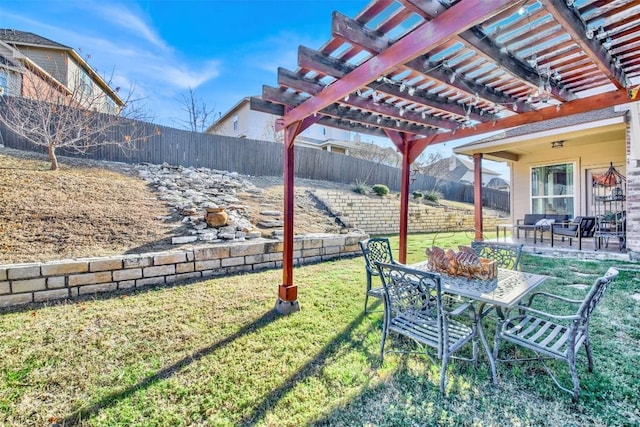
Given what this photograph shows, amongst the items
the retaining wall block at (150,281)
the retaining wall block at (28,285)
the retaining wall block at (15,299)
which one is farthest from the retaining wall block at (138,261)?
the retaining wall block at (15,299)

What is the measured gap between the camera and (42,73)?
7926 mm

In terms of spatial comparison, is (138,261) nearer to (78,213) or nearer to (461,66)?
(78,213)

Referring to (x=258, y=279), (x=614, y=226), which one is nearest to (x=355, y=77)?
(x=258, y=279)

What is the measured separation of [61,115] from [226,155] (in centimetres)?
488

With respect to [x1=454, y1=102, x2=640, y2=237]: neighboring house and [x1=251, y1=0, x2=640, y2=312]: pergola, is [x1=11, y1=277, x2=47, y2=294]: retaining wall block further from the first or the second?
[x1=454, y1=102, x2=640, y2=237]: neighboring house

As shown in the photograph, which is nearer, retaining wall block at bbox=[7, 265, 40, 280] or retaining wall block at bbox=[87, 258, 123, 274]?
retaining wall block at bbox=[7, 265, 40, 280]

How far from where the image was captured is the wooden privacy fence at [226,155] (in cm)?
883

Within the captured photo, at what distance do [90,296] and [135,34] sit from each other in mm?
7444

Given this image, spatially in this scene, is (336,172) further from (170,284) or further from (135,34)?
(170,284)

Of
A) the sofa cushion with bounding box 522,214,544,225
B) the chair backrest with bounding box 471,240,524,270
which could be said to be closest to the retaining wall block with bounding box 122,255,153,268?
the chair backrest with bounding box 471,240,524,270

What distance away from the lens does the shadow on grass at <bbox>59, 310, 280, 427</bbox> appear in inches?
70.7

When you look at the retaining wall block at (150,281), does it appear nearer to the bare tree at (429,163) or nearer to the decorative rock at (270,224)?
the decorative rock at (270,224)

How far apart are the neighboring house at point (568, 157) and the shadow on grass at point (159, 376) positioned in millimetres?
7220

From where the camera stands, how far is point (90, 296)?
139 inches
